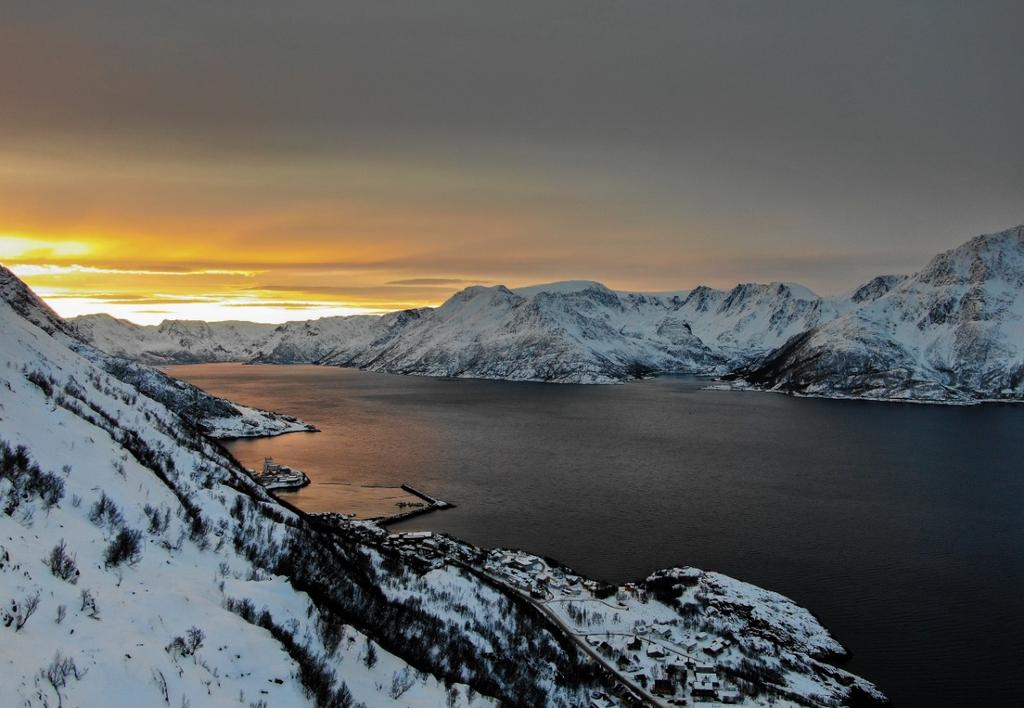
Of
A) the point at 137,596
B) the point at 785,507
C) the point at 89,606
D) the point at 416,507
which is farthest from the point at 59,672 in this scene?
the point at 785,507

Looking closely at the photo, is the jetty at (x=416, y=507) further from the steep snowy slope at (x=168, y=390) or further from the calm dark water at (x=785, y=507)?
the steep snowy slope at (x=168, y=390)

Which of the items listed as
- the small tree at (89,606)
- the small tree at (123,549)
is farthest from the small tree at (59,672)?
the small tree at (123,549)

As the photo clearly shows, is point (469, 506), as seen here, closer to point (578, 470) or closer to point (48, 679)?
point (578, 470)

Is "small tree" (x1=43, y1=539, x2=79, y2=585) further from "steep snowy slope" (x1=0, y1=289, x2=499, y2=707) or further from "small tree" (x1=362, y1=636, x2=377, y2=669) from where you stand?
"small tree" (x1=362, y1=636, x2=377, y2=669)

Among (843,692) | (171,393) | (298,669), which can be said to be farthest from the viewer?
(171,393)

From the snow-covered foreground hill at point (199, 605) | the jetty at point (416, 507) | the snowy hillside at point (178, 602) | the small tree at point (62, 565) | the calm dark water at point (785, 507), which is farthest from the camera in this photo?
the jetty at point (416, 507)

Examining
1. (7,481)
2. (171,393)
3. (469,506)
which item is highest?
(7,481)

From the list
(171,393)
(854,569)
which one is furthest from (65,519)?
(171,393)
